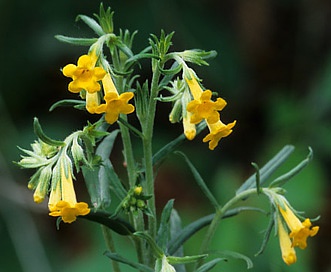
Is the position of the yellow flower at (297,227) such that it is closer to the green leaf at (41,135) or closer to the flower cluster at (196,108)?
the flower cluster at (196,108)

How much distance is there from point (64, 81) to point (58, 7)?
3.90ft

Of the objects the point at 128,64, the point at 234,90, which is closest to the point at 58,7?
the point at 234,90

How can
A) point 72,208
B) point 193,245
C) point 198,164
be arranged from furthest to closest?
point 198,164 → point 193,245 → point 72,208

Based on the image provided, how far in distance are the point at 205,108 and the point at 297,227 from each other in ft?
2.48

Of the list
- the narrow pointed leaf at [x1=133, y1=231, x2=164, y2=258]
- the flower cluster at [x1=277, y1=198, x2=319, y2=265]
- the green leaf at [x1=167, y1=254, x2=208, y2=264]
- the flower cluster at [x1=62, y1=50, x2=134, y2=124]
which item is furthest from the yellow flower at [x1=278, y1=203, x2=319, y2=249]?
the flower cluster at [x1=62, y1=50, x2=134, y2=124]

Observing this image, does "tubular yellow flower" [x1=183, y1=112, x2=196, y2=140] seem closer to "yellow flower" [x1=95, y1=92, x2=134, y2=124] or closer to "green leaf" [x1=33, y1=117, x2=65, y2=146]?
"yellow flower" [x1=95, y1=92, x2=134, y2=124]

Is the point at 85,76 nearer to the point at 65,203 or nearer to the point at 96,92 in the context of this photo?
the point at 96,92

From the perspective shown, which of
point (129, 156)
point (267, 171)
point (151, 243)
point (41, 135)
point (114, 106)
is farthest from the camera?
point (267, 171)

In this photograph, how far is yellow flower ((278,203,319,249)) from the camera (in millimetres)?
2969

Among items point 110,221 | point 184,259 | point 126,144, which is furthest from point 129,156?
point 184,259

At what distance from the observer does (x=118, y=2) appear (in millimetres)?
7188

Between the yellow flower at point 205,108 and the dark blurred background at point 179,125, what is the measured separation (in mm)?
2754

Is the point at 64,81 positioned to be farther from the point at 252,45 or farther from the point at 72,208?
the point at 72,208

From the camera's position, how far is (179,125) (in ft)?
24.8
